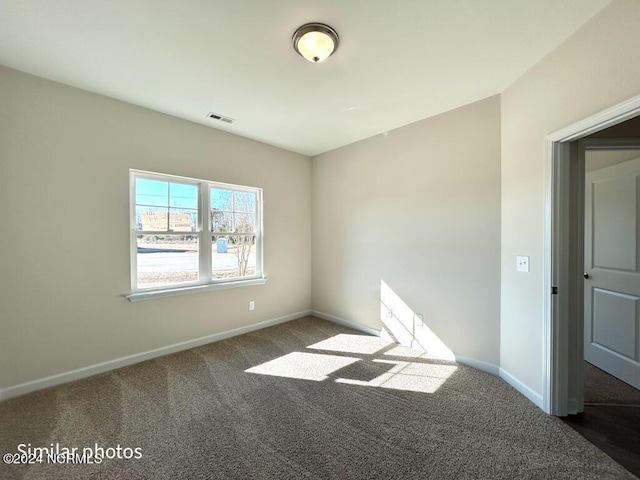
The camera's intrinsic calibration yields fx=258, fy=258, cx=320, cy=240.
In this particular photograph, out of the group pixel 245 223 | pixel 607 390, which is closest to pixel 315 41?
pixel 245 223

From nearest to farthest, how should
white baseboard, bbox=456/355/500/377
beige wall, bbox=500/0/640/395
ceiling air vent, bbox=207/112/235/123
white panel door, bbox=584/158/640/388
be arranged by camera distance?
beige wall, bbox=500/0/640/395
white panel door, bbox=584/158/640/388
white baseboard, bbox=456/355/500/377
ceiling air vent, bbox=207/112/235/123

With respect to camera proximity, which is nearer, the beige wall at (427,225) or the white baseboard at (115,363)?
the white baseboard at (115,363)

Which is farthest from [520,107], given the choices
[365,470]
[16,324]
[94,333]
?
[16,324]

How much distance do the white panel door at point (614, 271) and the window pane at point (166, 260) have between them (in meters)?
4.54

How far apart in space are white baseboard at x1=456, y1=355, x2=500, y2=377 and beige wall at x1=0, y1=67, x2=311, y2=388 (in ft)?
9.87

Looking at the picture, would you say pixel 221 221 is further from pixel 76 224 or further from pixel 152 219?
pixel 76 224

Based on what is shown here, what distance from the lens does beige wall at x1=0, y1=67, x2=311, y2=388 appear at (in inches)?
86.8

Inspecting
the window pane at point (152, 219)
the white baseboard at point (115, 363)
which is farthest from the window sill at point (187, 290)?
the window pane at point (152, 219)

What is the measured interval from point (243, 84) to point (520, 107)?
2489mm

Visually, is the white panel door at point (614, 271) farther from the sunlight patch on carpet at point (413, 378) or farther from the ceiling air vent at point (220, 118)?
the ceiling air vent at point (220, 118)

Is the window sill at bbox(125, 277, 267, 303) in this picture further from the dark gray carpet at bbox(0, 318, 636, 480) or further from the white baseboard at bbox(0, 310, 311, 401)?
the dark gray carpet at bbox(0, 318, 636, 480)

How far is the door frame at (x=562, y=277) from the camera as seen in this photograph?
1.95 meters

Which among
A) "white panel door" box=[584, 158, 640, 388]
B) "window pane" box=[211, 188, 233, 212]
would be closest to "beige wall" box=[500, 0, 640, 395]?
"white panel door" box=[584, 158, 640, 388]

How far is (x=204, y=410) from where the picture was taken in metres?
2.05
